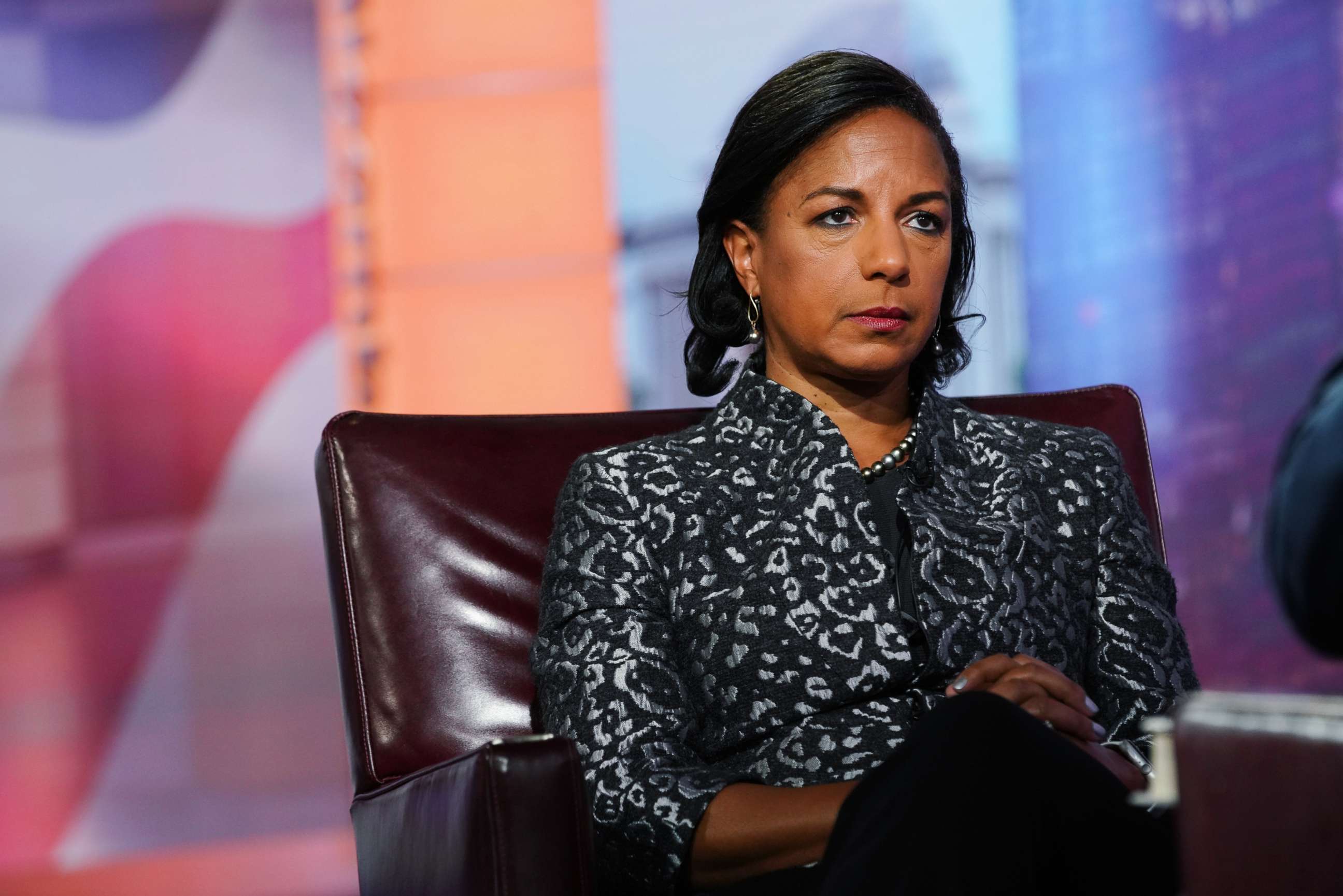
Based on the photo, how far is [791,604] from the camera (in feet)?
4.61

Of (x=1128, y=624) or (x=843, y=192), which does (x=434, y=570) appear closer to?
(x=843, y=192)

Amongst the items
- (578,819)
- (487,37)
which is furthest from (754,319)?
(487,37)

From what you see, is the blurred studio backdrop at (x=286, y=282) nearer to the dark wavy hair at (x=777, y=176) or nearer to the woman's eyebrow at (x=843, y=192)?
the dark wavy hair at (x=777, y=176)

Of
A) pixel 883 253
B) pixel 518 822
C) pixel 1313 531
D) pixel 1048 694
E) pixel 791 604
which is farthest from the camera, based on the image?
pixel 883 253

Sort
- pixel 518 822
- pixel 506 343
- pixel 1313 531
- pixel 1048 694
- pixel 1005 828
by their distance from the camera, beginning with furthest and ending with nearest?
pixel 506 343, pixel 1048 694, pixel 518 822, pixel 1005 828, pixel 1313 531

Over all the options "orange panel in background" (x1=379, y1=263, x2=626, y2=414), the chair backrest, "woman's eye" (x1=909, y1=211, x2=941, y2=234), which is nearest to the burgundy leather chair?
the chair backrest

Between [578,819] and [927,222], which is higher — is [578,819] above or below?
below

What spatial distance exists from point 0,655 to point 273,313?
0.88 metres

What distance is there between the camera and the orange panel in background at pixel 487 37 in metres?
3.10

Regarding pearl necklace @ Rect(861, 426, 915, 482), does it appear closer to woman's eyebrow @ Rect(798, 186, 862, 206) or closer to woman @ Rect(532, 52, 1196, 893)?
woman @ Rect(532, 52, 1196, 893)

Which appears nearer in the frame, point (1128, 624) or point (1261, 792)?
point (1261, 792)

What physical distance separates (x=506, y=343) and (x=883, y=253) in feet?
5.45

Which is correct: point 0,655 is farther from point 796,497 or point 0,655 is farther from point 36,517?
point 796,497

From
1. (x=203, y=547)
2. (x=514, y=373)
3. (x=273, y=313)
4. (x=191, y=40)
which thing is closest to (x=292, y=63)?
(x=191, y=40)
